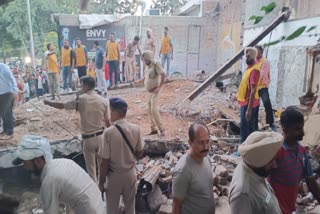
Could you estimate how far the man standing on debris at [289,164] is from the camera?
2348mm

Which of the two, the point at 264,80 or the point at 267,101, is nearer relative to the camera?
the point at 264,80

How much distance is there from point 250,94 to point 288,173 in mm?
2853

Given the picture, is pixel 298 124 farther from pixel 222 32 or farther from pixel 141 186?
pixel 222 32

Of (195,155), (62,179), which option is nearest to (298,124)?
(195,155)

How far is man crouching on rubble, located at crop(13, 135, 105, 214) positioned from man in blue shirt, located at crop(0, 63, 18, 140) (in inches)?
160

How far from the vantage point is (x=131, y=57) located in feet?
44.4

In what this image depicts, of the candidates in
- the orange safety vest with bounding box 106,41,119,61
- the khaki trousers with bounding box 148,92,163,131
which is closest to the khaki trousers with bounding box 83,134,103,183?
the khaki trousers with bounding box 148,92,163,131

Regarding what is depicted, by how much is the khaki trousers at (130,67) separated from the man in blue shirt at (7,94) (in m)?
7.52

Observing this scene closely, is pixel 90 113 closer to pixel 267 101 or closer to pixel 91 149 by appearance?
pixel 91 149

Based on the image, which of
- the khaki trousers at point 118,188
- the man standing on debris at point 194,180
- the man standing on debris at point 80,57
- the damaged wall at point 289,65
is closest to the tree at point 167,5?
the man standing on debris at point 80,57

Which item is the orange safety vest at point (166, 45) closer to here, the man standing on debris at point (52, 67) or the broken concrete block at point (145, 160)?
the man standing on debris at point (52, 67)

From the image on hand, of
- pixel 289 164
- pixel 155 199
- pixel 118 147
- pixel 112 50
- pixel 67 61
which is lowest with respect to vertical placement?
pixel 155 199

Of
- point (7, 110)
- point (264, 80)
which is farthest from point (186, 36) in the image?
point (7, 110)

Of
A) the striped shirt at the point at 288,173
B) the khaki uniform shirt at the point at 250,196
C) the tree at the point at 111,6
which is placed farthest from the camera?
the tree at the point at 111,6
